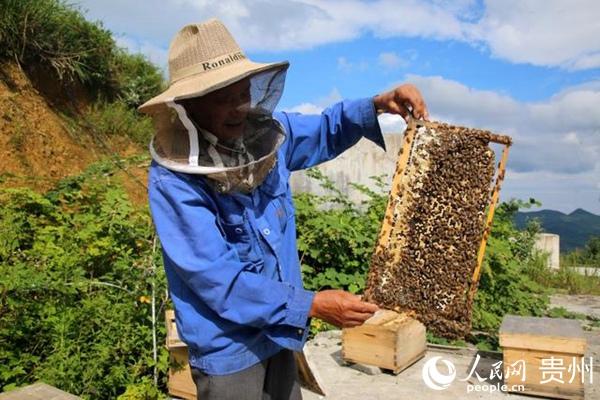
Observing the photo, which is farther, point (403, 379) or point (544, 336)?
point (403, 379)

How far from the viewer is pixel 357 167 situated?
410 inches

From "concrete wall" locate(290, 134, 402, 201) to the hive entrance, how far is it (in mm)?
6997

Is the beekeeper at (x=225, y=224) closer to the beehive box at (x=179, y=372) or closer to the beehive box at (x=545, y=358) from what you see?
the beehive box at (x=179, y=372)

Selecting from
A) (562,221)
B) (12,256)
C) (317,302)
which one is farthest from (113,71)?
(562,221)

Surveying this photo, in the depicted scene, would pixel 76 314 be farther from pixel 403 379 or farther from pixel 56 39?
pixel 56 39

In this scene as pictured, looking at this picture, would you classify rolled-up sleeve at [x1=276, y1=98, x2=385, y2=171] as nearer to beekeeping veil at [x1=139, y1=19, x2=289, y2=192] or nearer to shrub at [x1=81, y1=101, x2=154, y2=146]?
beekeeping veil at [x1=139, y1=19, x2=289, y2=192]

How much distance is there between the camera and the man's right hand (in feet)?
7.04

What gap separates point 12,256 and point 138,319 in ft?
4.16

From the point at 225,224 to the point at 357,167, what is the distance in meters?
8.31

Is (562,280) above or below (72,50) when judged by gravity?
below

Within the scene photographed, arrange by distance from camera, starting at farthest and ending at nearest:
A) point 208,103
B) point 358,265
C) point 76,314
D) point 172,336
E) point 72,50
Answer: point 72,50 < point 358,265 < point 76,314 < point 172,336 < point 208,103

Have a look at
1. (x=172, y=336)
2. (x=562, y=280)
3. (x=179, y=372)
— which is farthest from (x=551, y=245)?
(x=172, y=336)

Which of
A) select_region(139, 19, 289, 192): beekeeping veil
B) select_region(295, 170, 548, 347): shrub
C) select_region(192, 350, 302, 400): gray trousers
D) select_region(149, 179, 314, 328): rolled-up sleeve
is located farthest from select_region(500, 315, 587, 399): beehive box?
select_region(139, 19, 289, 192): beekeeping veil

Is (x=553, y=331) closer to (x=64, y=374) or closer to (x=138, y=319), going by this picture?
(x=138, y=319)
